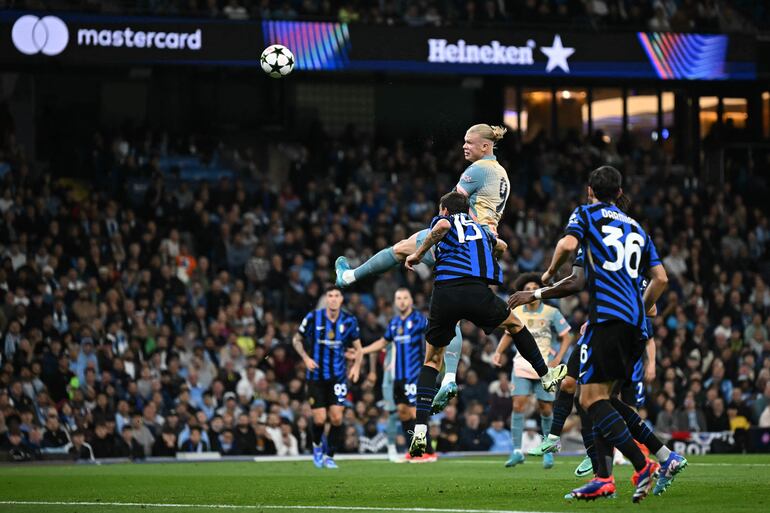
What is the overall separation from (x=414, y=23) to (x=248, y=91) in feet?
18.2

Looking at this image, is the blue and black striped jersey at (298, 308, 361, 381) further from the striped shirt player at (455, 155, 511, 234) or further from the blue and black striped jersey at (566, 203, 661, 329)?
the blue and black striped jersey at (566, 203, 661, 329)

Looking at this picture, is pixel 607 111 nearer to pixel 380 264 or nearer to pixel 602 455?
pixel 380 264

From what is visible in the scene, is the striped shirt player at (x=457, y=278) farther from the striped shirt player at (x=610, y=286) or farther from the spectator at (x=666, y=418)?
the spectator at (x=666, y=418)

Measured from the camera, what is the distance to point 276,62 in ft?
61.9

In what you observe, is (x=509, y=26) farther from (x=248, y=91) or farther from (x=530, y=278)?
(x=530, y=278)

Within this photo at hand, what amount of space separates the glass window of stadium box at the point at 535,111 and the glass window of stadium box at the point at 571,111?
25 cm

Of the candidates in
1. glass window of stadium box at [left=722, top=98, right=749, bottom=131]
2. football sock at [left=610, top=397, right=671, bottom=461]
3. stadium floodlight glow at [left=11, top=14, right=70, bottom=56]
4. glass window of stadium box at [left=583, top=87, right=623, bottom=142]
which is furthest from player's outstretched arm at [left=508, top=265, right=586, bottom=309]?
glass window of stadium box at [left=722, top=98, right=749, bottom=131]

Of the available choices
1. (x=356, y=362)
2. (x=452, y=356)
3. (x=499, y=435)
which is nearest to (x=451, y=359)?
(x=452, y=356)

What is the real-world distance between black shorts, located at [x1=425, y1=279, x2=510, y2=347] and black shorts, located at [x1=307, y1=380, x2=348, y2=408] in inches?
263

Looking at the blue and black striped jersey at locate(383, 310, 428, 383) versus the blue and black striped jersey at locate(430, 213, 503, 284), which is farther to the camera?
the blue and black striped jersey at locate(383, 310, 428, 383)

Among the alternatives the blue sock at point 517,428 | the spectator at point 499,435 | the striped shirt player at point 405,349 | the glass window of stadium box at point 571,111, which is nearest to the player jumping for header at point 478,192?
the blue sock at point 517,428

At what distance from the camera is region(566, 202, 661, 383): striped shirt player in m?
10.2

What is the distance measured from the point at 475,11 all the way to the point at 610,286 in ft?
69.7

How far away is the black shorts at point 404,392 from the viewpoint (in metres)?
19.8
